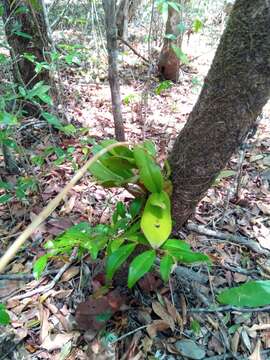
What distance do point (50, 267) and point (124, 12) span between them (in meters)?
3.74

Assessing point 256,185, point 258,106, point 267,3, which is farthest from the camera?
point 256,185

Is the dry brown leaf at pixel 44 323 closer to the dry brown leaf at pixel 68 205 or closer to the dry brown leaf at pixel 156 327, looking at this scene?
the dry brown leaf at pixel 156 327

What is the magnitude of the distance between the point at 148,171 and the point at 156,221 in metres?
0.15

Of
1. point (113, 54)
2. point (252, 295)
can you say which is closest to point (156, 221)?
point (252, 295)

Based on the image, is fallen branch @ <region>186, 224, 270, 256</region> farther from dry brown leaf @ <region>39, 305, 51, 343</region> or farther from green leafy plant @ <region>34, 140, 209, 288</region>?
dry brown leaf @ <region>39, 305, 51, 343</region>

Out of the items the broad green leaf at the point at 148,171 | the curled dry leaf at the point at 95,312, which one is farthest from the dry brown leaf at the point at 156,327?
the broad green leaf at the point at 148,171

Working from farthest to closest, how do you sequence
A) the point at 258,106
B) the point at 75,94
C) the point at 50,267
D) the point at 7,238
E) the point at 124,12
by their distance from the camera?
the point at 124,12, the point at 75,94, the point at 7,238, the point at 50,267, the point at 258,106

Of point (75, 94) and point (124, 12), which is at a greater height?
point (124, 12)

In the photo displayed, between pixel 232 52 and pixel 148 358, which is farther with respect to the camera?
pixel 148 358

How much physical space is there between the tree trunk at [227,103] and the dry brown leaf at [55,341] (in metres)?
0.59

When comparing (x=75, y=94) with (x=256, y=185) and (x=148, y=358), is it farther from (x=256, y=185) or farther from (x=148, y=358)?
(x=148, y=358)

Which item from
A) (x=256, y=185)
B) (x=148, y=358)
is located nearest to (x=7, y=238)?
(x=148, y=358)

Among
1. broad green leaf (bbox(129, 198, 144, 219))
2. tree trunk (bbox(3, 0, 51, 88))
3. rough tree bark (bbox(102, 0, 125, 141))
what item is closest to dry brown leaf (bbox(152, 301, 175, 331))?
broad green leaf (bbox(129, 198, 144, 219))

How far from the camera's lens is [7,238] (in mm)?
1521
